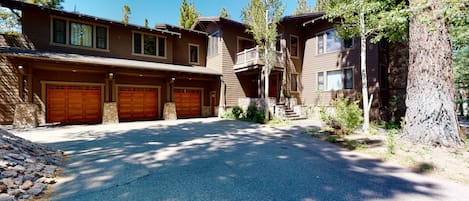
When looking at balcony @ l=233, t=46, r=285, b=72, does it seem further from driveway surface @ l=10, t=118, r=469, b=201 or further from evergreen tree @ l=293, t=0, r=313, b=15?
evergreen tree @ l=293, t=0, r=313, b=15

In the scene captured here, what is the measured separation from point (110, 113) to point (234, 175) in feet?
33.9

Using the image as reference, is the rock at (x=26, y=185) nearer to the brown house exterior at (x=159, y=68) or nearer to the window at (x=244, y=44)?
the brown house exterior at (x=159, y=68)

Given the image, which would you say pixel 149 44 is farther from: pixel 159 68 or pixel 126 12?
pixel 126 12

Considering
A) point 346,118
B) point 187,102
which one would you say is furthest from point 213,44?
point 346,118

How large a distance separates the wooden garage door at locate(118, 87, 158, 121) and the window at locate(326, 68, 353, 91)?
1186cm

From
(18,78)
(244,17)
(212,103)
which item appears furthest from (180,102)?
(18,78)

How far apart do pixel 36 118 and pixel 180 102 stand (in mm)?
7686

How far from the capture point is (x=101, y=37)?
12891 mm

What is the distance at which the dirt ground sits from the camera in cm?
429

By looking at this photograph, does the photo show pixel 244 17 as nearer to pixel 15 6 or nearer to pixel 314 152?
pixel 314 152

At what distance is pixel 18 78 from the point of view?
403 inches

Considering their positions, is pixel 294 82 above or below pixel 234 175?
above

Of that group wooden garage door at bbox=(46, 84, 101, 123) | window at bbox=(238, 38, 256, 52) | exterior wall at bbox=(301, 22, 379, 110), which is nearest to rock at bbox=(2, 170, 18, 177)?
wooden garage door at bbox=(46, 84, 101, 123)

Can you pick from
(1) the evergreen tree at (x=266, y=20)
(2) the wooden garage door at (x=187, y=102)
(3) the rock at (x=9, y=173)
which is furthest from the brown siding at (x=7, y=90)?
(1) the evergreen tree at (x=266, y=20)
